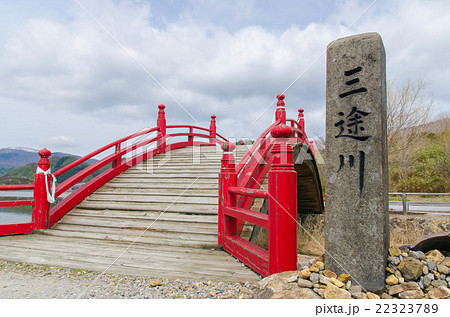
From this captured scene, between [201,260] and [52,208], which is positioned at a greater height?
[52,208]

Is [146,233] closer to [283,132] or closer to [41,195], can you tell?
[41,195]

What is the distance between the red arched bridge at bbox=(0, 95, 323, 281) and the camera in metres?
3.20

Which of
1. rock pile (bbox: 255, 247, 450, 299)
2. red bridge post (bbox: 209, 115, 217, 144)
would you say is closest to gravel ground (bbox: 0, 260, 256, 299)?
rock pile (bbox: 255, 247, 450, 299)

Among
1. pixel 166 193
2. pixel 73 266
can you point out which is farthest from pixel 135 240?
pixel 166 193

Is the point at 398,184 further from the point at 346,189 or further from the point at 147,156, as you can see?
the point at 346,189

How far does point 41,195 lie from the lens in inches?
219

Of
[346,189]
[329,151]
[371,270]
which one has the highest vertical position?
[329,151]

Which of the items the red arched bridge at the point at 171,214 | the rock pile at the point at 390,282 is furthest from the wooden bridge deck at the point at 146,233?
the rock pile at the point at 390,282

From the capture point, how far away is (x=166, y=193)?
6.54 metres

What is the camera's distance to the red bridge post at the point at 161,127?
977cm

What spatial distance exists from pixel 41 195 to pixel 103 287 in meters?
3.43

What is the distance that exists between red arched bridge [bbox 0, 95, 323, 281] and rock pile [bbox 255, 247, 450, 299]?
348 millimetres

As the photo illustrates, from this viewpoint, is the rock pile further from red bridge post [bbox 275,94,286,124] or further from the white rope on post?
red bridge post [bbox 275,94,286,124]

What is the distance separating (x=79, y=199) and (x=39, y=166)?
1.18 meters
